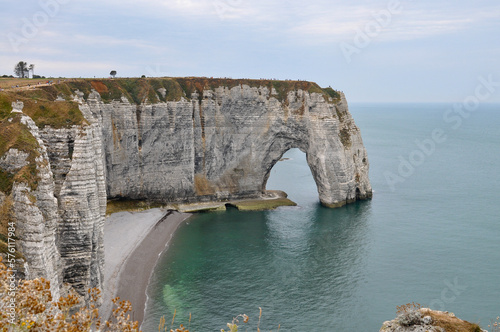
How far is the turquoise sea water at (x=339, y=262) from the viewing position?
40.5 m

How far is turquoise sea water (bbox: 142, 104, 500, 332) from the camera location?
40500mm

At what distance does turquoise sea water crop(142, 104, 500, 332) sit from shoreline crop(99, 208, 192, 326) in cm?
142

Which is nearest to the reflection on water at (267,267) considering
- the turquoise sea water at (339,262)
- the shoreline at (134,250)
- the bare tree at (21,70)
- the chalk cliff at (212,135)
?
the turquoise sea water at (339,262)

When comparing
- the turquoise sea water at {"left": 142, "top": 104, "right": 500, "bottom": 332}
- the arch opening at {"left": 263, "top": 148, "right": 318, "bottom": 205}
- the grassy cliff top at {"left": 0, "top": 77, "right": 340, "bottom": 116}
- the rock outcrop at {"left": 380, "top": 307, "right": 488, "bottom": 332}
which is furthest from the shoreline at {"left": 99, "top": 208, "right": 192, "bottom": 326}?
Result: the rock outcrop at {"left": 380, "top": 307, "right": 488, "bottom": 332}

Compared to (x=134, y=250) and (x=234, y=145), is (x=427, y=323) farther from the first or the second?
(x=234, y=145)

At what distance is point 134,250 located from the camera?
5422 centimetres

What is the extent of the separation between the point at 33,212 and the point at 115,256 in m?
26.5

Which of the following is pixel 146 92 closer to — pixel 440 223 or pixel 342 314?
pixel 342 314

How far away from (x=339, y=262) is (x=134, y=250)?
1109 inches

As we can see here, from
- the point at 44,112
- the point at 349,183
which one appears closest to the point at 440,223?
the point at 349,183

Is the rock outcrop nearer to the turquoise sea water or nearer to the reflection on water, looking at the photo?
the turquoise sea water

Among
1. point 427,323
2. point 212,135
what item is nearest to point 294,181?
point 212,135

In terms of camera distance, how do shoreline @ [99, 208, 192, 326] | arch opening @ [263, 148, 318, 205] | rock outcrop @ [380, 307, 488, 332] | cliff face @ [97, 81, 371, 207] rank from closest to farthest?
rock outcrop @ [380, 307, 488, 332]
shoreline @ [99, 208, 192, 326]
cliff face @ [97, 81, 371, 207]
arch opening @ [263, 148, 318, 205]

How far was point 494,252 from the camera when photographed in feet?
174
